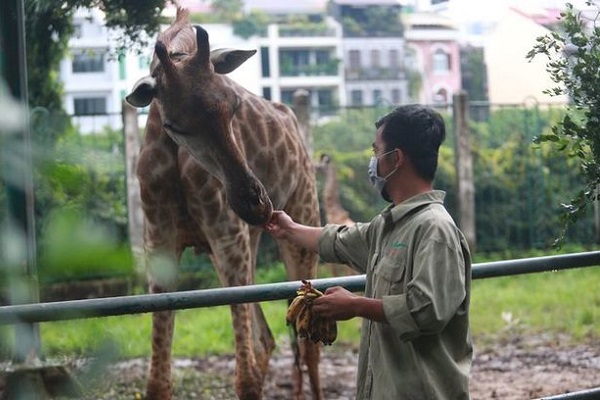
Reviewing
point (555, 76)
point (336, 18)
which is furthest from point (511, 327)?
point (336, 18)

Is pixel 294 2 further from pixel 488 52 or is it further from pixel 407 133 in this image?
pixel 407 133

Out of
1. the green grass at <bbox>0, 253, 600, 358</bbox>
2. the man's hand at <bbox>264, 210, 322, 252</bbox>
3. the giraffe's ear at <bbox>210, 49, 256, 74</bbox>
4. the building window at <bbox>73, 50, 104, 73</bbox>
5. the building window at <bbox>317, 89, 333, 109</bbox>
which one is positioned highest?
the building window at <bbox>317, 89, 333, 109</bbox>

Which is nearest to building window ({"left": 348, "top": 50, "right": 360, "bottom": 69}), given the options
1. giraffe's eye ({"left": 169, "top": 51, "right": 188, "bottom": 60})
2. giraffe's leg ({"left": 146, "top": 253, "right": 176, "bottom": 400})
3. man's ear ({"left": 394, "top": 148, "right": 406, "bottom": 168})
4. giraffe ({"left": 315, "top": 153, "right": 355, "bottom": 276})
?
giraffe ({"left": 315, "top": 153, "right": 355, "bottom": 276})

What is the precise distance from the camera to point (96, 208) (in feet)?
30.7

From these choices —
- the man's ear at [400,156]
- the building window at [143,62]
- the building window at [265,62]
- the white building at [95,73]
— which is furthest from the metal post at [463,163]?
the man's ear at [400,156]

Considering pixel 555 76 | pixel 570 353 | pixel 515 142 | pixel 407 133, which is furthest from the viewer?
pixel 515 142

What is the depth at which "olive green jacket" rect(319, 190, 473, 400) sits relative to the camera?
2.69m

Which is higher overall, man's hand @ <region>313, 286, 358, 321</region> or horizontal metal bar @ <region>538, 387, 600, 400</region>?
man's hand @ <region>313, 286, 358, 321</region>

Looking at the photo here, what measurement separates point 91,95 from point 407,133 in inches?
331

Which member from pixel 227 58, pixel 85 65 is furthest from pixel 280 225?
pixel 85 65

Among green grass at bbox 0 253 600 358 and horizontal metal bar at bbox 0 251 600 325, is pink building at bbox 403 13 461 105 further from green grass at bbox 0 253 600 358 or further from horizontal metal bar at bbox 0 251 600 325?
horizontal metal bar at bbox 0 251 600 325

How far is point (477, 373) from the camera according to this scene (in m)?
7.34

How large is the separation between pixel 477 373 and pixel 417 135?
4.75 meters

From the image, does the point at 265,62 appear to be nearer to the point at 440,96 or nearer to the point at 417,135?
the point at 440,96
